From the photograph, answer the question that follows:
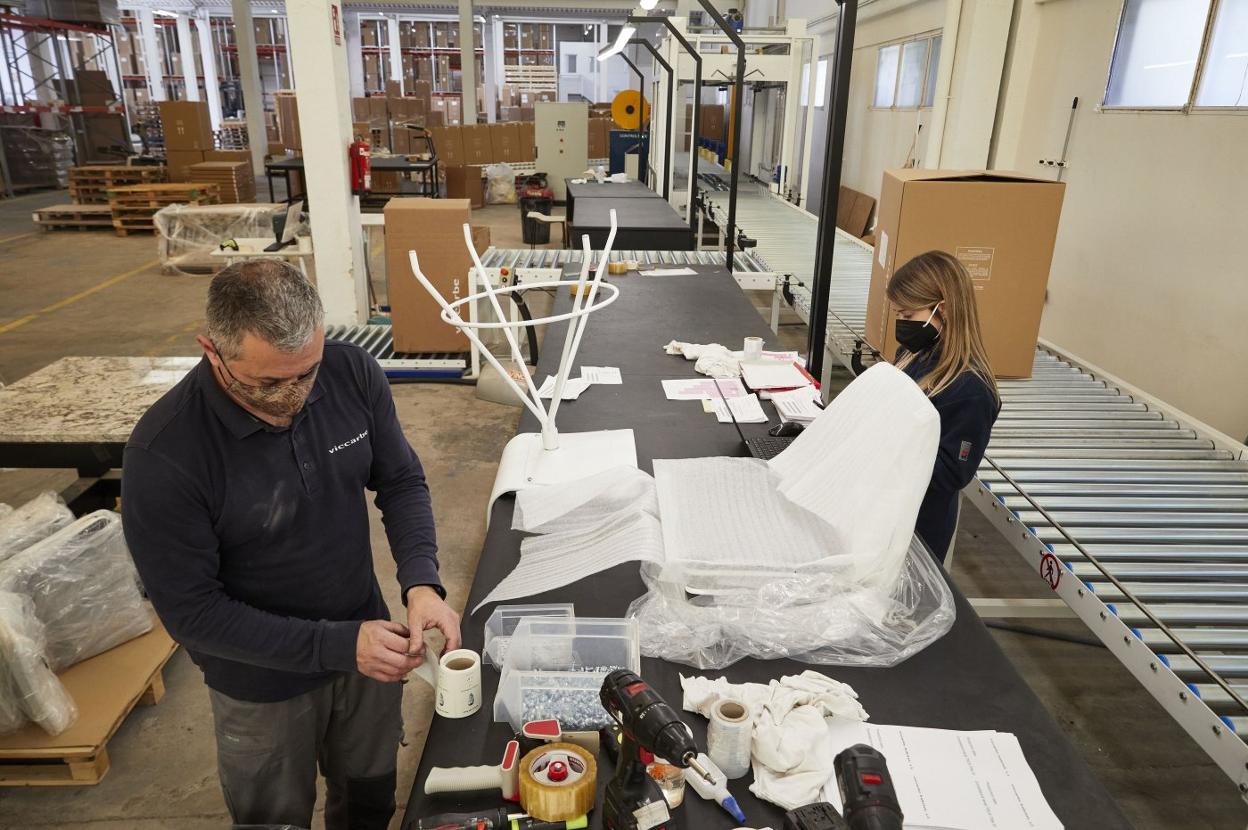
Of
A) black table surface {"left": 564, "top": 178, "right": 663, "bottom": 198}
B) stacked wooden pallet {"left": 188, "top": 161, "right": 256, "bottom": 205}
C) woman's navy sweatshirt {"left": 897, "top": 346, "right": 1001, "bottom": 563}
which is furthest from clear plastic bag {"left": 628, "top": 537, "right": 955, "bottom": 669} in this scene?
stacked wooden pallet {"left": 188, "top": 161, "right": 256, "bottom": 205}

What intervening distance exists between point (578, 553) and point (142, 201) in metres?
10.6

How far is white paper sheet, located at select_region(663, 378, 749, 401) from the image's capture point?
2850 mm

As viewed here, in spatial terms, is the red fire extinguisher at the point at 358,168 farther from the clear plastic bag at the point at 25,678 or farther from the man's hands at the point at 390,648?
the man's hands at the point at 390,648

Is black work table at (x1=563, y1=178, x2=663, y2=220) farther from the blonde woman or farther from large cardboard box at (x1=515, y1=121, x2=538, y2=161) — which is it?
the blonde woman

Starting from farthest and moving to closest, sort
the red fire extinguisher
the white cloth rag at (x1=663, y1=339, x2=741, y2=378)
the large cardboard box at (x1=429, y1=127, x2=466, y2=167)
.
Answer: the large cardboard box at (x1=429, y1=127, x2=466, y2=167)
the red fire extinguisher
the white cloth rag at (x1=663, y1=339, x2=741, y2=378)

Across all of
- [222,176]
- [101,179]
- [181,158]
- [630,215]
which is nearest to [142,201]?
[101,179]

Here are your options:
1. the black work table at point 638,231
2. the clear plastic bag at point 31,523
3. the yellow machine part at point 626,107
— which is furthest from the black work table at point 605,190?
the clear plastic bag at point 31,523

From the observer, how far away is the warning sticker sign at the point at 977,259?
329 centimetres

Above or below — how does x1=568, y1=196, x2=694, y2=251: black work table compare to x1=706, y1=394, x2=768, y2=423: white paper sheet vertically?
above

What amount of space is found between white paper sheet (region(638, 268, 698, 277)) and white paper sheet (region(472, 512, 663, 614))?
10.3 feet

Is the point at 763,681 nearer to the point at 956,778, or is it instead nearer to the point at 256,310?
the point at 956,778

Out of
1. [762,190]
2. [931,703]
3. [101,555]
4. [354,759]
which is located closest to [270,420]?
[354,759]

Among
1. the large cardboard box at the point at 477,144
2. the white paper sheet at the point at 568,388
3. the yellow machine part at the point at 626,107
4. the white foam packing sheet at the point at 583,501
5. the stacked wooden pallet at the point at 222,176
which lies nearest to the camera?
the white foam packing sheet at the point at 583,501

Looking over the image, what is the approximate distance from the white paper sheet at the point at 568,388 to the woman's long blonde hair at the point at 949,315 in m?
1.15
